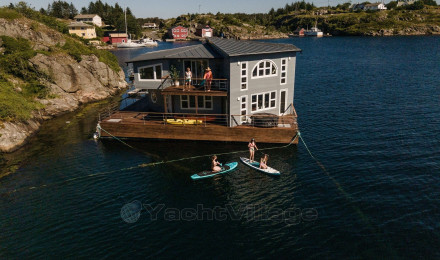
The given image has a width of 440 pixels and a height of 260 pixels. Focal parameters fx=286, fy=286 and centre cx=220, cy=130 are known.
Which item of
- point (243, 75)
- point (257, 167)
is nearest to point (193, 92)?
point (243, 75)

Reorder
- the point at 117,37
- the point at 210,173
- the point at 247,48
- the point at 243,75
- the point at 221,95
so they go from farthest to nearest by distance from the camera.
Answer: the point at 117,37 → the point at 247,48 → the point at 243,75 → the point at 221,95 → the point at 210,173

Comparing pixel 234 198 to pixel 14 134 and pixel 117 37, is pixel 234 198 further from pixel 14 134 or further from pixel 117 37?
pixel 117 37

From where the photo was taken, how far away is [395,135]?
35.6 metres

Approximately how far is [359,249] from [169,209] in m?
13.5

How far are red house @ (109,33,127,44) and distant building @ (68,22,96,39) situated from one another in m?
9.33

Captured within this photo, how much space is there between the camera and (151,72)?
3572cm

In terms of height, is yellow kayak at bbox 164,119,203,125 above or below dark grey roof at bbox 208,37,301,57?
below

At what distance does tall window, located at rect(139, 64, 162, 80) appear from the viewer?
3550cm

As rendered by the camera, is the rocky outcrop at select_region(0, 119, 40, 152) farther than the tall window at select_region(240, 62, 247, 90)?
Yes

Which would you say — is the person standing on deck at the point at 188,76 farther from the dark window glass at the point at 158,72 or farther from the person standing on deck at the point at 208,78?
the dark window glass at the point at 158,72

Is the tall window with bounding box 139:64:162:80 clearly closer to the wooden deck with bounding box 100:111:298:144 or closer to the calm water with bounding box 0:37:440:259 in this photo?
the wooden deck with bounding box 100:111:298:144

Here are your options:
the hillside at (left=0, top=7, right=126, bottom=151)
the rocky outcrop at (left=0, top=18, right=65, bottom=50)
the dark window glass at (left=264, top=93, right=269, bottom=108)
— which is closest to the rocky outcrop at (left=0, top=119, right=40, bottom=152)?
the hillside at (left=0, top=7, right=126, bottom=151)

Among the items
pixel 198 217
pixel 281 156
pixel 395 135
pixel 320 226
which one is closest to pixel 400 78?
pixel 395 135

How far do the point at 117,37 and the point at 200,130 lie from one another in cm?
Answer: 15030
